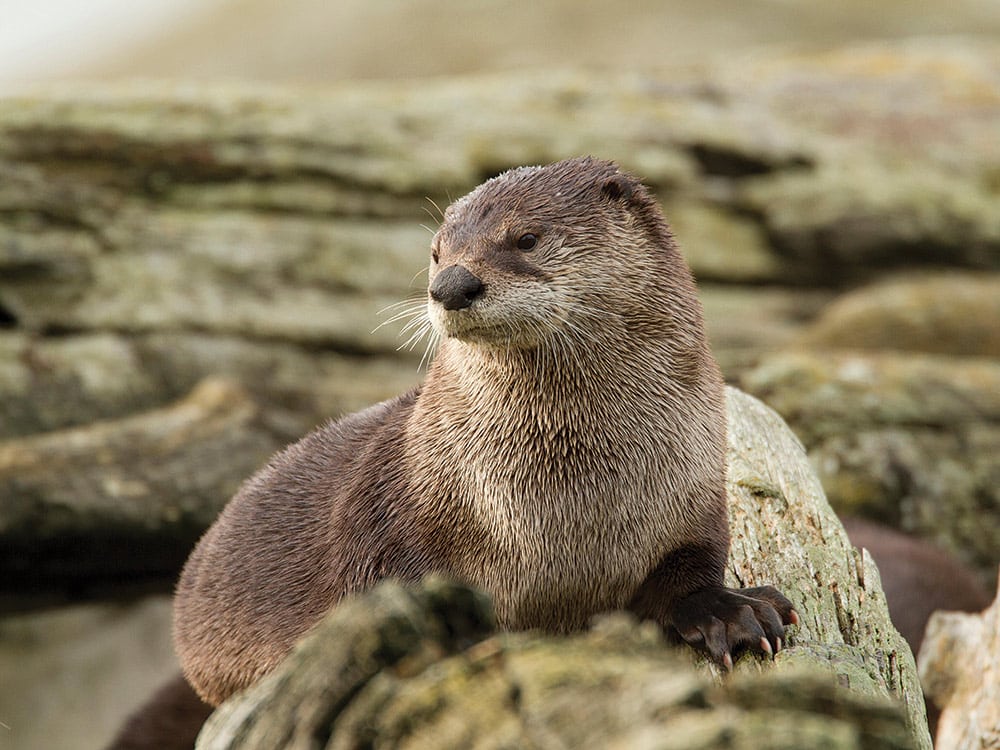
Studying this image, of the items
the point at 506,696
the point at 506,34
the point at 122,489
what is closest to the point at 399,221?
the point at 122,489

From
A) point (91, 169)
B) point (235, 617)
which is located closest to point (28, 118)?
point (91, 169)

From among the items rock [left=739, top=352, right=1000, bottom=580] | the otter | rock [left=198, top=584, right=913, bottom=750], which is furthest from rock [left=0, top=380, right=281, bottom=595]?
rock [left=198, top=584, right=913, bottom=750]

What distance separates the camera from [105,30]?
47.0 m

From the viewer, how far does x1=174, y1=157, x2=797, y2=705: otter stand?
3461mm

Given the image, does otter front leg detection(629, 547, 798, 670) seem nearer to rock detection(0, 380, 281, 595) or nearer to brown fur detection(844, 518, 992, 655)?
brown fur detection(844, 518, 992, 655)

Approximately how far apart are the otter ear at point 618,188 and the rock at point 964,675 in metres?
2.24

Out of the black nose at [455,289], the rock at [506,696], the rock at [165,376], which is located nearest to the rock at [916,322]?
the rock at [165,376]

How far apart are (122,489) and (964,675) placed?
14.9 feet

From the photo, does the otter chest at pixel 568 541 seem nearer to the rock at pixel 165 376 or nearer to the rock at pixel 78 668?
the rock at pixel 165 376

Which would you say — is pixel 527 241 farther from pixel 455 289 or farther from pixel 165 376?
pixel 165 376

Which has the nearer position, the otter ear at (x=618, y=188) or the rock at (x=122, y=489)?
the otter ear at (x=618, y=188)

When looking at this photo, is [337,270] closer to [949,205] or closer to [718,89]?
[718,89]

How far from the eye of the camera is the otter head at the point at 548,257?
3.39 metres

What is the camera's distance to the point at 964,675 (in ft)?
16.2
